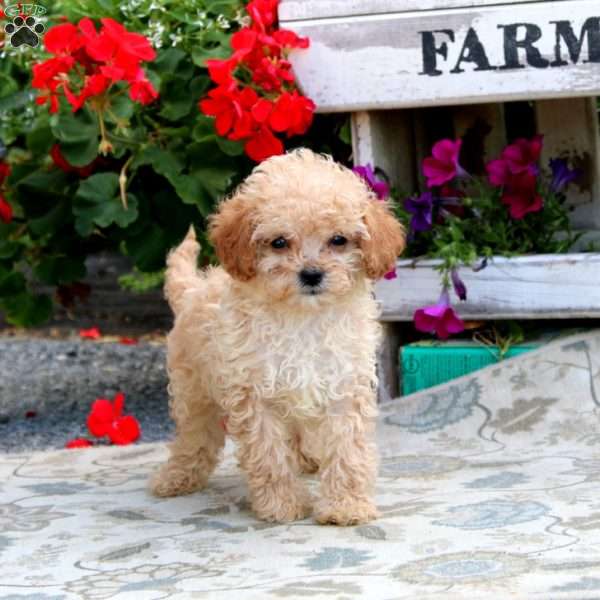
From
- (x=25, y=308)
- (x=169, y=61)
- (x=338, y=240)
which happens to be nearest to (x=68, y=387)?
(x=25, y=308)

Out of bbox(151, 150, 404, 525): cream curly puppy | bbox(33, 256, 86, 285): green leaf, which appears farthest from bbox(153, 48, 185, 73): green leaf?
bbox(151, 150, 404, 525): cream curly puppy

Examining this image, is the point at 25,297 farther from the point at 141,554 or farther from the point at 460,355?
the point at 141,554

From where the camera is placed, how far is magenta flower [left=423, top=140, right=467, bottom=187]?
16.6ft

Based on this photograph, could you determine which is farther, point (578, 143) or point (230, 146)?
point (578, 143)

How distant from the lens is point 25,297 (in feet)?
18.9

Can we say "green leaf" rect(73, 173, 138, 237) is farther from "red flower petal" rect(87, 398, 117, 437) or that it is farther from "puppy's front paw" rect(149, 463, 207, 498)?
"puppy's front paw" rect(149, 463, 207, 498)

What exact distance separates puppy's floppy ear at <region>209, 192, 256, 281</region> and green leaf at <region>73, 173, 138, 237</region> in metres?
1.22

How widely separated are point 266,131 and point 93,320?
12.2ft

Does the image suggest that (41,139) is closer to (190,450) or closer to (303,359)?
(190,450)

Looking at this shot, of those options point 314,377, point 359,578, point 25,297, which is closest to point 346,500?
point 314,377

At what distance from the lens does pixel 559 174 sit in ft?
16.8

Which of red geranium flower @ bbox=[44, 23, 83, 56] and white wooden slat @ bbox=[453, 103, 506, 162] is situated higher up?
red geranium flower @ bbox=[44, 23, 83, 56]

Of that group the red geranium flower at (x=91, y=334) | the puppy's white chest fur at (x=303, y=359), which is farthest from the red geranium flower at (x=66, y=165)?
the red geranium flower at (x=91, y=334)

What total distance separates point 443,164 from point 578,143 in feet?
2.22
